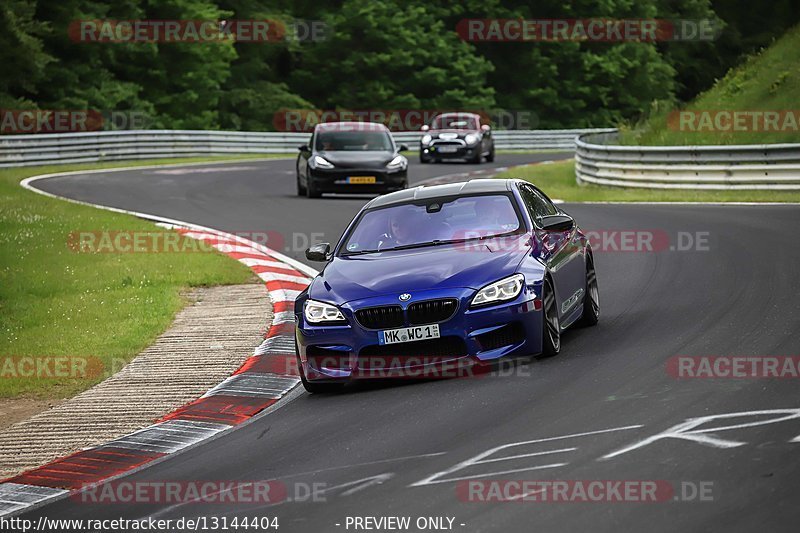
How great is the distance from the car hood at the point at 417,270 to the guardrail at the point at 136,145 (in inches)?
1136

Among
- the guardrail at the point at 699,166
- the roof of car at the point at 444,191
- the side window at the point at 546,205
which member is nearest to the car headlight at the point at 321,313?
the roof of car at the point at 444,191

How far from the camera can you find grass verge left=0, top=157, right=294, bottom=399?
37.9 ft

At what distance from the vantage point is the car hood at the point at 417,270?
32.4 feet

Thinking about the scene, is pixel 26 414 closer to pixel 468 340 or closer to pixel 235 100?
pixel 468 340

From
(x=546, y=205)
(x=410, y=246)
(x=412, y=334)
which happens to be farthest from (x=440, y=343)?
(x=546, y=205)

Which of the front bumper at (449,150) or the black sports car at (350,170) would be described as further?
the front bumper at (449,150)

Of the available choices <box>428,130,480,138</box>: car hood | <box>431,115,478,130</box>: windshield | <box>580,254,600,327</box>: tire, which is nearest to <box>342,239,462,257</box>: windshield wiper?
<box>580,254,600,327</box>: tire

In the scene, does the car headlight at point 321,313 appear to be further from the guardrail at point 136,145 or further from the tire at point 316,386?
the guardrail at point 136,145

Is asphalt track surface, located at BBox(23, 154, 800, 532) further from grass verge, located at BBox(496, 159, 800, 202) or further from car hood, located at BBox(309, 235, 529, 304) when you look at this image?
grass verge, located at BBox(496, 159, 800, 202)

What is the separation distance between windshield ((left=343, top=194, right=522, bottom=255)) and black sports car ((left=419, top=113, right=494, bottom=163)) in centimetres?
2963

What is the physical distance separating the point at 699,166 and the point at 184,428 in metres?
19.6

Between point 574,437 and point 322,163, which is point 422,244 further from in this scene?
point 322,163

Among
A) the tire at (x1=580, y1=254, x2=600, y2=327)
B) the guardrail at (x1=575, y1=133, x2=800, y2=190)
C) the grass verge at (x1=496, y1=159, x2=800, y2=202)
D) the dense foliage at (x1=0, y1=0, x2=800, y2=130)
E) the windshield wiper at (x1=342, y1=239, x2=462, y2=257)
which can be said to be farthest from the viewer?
the dense foliage at (x1=0, y1=0, x2=800, y2=130)

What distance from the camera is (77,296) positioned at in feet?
50.6
